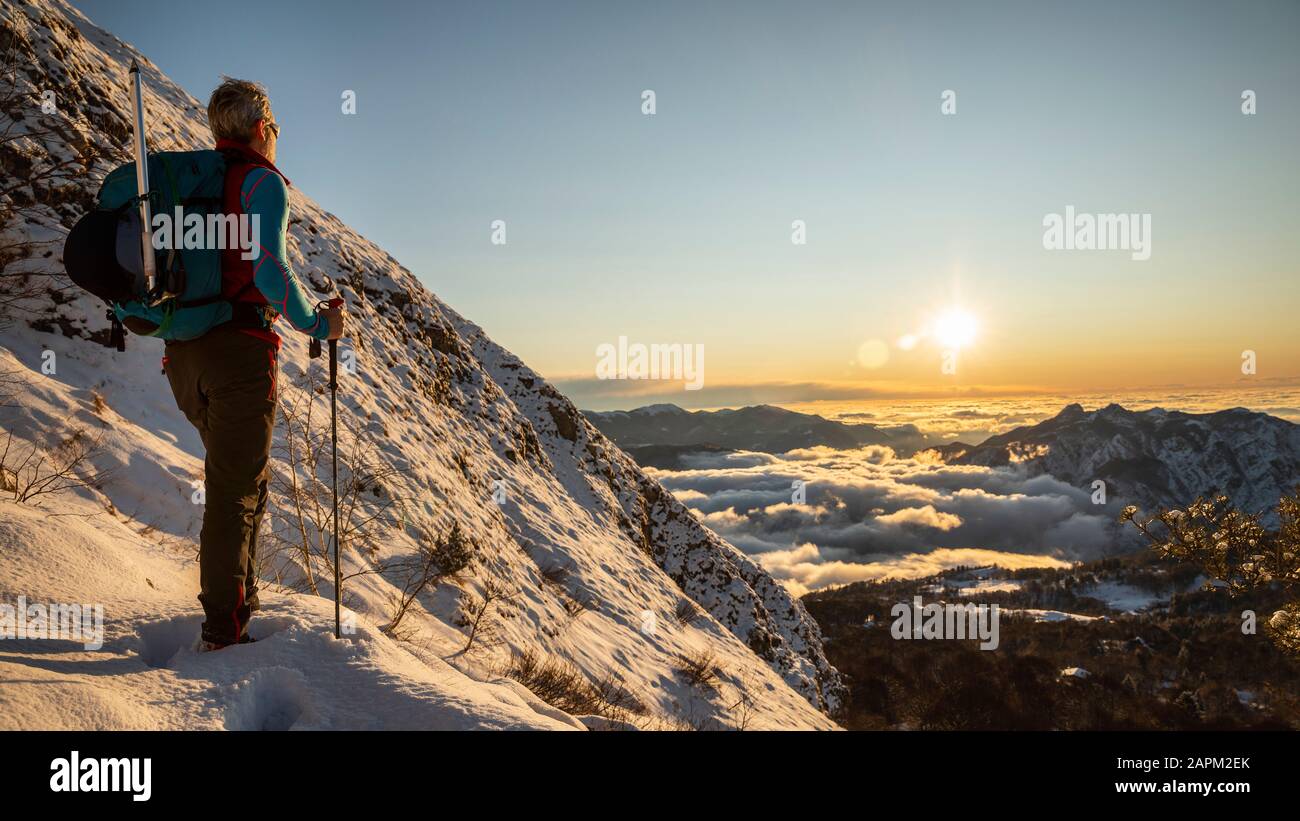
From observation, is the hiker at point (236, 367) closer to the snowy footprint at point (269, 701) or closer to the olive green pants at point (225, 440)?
the olive green pants at point (225, 440)

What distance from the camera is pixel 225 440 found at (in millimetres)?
3070

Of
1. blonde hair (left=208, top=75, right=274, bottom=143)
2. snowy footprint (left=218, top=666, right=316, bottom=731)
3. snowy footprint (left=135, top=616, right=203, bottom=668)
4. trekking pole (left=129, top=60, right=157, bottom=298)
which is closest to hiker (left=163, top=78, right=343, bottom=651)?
blonde hair (left=208, top=75, right=274, bottom=143)

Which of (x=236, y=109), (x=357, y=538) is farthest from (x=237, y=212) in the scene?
(x=357, y=538)

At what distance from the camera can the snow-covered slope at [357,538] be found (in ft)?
9.25

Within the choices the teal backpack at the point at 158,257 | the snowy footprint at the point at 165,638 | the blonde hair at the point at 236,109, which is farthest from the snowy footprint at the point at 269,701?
the blonde hair at the point at 236,109

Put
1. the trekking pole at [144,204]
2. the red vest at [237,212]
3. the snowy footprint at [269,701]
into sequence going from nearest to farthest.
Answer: the snowy footprint at [269,701] < the trekking pole at [144,204] < the red vest at [237,212]

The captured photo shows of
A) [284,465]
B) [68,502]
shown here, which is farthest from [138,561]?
[284,465]

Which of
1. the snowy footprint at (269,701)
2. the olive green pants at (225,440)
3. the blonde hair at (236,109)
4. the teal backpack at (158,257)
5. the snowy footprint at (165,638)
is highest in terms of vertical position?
the blonde hair at (236,109)

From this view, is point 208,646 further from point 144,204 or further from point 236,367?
point 144,204

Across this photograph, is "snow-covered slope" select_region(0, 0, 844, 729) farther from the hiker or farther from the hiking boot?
the hiker

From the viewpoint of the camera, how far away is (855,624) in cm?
14688

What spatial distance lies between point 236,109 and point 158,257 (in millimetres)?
913

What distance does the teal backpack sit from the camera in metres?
2.80

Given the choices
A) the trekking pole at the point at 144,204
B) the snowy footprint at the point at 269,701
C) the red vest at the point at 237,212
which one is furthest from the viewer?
the red vest at the point at 237,212
